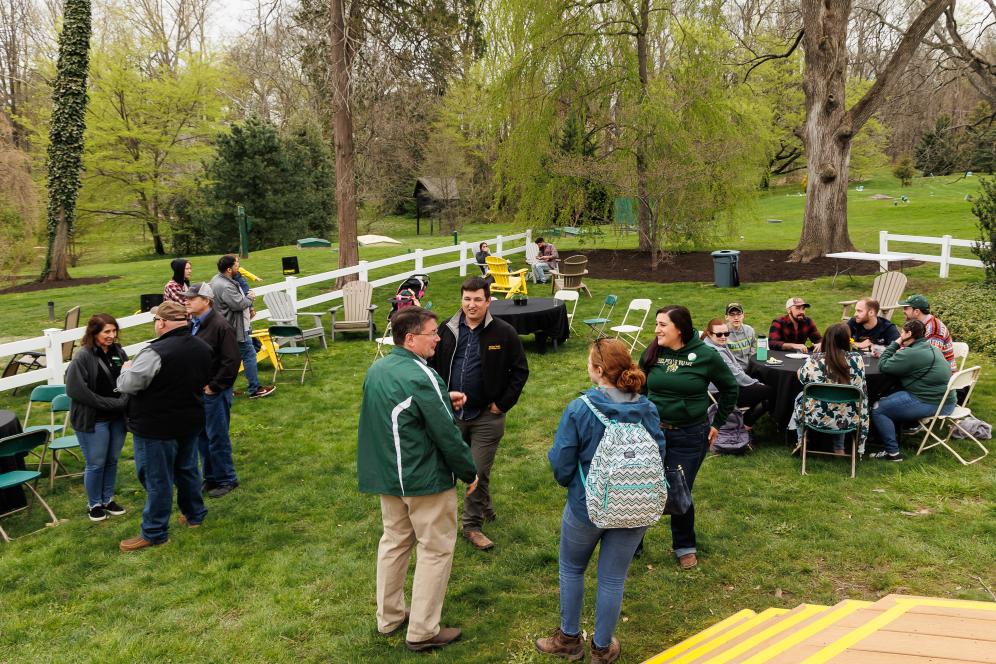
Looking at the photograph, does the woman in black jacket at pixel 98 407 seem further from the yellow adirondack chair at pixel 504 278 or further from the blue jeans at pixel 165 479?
the yellow adirondack chair at pixel 504 278

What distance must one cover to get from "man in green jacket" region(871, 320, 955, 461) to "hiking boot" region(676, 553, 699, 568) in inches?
107

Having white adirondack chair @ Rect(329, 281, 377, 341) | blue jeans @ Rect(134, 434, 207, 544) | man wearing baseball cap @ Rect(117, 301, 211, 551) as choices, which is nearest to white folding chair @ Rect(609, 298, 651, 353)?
white adirondack chair @ Rect(329, 281, 377, 341)

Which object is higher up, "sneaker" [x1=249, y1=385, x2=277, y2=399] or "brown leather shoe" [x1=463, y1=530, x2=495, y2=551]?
"sneaker" [x1=249, y1=385, x2=277, y2=399]

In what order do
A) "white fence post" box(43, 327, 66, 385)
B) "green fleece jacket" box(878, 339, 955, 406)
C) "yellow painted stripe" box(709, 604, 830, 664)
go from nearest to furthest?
"yellow painted stripe" box(709, 604, 830, 664)
"green fleece jacket" box(878, 339, 955, 406)
"white fence post" box(43, 327, 66, 385)

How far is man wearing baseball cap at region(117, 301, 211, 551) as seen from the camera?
502 centimetres

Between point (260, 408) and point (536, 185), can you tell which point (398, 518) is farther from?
point (536, 185)

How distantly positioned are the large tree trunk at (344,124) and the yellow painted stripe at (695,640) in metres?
13.2

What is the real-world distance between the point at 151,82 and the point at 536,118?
60.0 ft

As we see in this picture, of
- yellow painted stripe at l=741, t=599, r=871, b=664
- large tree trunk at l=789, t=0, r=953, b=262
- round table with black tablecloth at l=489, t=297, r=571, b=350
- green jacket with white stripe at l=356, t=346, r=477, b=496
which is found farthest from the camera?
large tree trunk at l=789, t=0, r=953, b=262

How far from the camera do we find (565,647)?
3.98 m

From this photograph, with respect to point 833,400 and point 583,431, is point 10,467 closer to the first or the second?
point 583,431

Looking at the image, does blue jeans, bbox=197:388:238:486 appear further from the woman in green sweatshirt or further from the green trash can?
the green trash can

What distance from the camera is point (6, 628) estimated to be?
440 cm

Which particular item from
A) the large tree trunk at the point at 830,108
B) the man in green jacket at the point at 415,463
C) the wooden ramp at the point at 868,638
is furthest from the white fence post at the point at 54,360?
the large tree trunk at the point at 830,108
